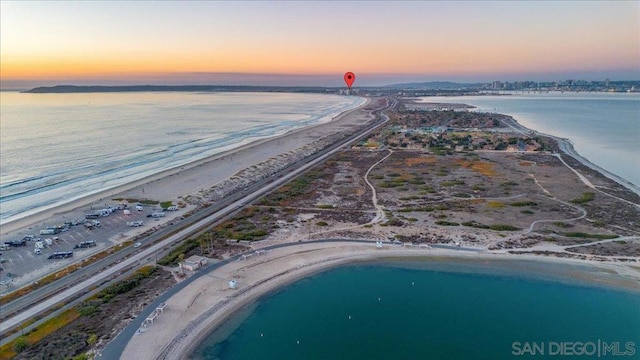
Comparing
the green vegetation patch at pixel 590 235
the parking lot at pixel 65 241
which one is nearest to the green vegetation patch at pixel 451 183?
the green vegetation patch at pixel 590 235

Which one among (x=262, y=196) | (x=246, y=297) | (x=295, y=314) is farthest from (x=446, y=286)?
(x=262, y=196)

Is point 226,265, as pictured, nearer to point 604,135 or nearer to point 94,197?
point 94,197

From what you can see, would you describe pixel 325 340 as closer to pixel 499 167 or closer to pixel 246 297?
pixel 246 297

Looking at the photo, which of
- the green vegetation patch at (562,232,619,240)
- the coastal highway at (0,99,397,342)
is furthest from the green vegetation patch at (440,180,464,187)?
the coastal highway at (0,99,397,342)

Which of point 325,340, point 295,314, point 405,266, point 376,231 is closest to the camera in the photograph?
point 325,340

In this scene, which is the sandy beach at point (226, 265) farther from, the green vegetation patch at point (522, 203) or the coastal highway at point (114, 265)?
the green vegetation patch at point (522, 203)

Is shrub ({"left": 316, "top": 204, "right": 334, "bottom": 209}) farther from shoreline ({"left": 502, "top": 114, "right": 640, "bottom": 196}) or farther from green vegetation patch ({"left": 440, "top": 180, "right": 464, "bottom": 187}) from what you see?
shoreline ({"left": 502, "top": 114, "right": 640, "bottom": 196})
